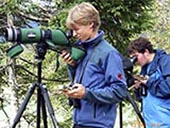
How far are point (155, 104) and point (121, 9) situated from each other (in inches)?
68.5

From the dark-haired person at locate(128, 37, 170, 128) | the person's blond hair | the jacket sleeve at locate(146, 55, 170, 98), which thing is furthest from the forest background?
the person's blond hair

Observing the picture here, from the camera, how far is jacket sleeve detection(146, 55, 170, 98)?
3.08 meters

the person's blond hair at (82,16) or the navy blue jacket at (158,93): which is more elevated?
the person's blond hair at (82,16)

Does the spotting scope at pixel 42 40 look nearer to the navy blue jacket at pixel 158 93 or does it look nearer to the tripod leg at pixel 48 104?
the tripod leg at pixel 48 104

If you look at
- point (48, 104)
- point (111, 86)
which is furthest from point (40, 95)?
point (111, 86)

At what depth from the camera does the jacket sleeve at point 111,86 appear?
7.38ft

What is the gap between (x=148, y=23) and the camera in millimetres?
4992

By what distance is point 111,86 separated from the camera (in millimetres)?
2273

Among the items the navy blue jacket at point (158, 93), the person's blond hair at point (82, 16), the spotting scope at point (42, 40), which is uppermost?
the person's blond hair at point (82, 16)

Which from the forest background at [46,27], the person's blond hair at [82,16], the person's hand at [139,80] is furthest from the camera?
the forest background at [46,27]

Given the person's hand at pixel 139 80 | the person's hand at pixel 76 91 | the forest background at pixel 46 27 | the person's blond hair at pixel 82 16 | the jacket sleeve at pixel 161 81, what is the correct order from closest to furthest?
1. the person's hand at pixel 76 91
2. the person's blond hair at pixel 82 16
3. the jacket sleeve at pixel 161 81
4. the person's hand at pixel 139 80
5. the forest background at pixel 46 27

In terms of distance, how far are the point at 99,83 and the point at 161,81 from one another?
893mm

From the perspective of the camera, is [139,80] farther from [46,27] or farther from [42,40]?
[46,27]

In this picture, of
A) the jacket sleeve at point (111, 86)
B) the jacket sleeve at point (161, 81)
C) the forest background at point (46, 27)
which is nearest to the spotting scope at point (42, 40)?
the jacket sleeve at point (111, 86)
